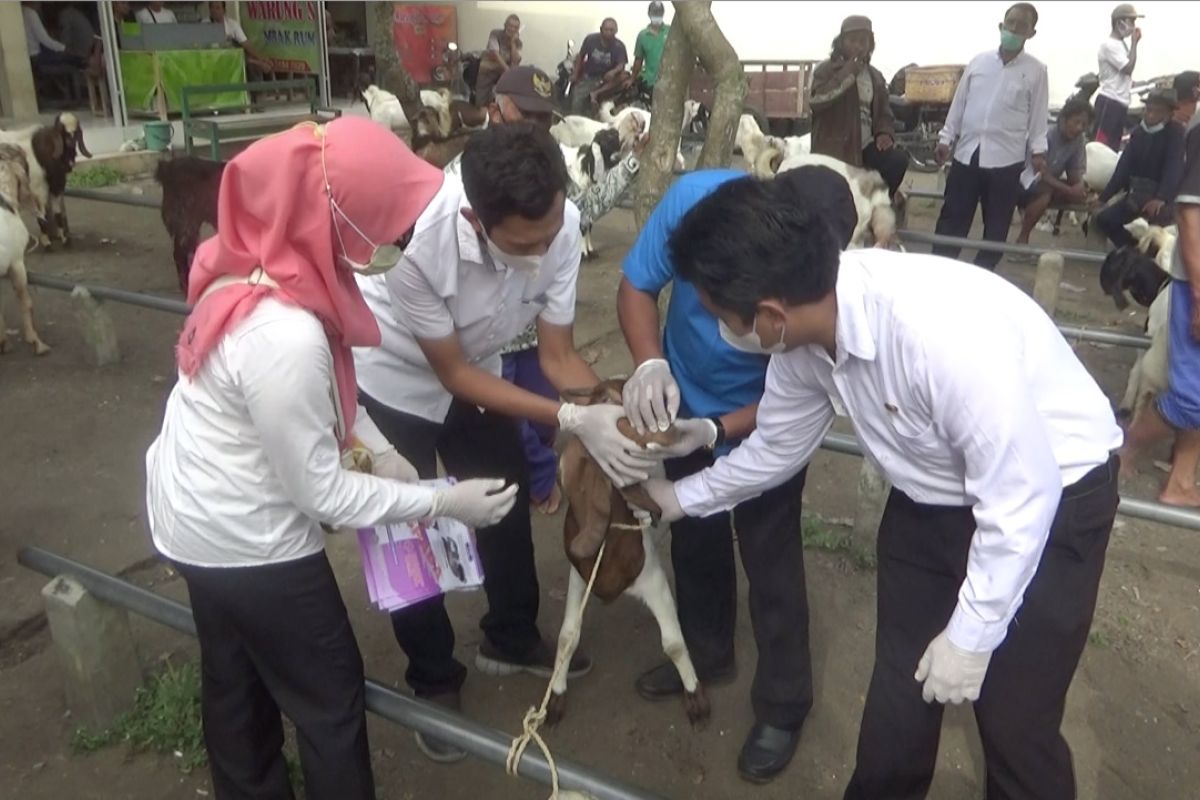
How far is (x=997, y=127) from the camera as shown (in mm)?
6527

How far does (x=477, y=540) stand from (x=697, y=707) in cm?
80

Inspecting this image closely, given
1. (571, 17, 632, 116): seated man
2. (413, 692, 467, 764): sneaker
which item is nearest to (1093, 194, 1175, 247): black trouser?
(413, 692, 467, 764): sneaker

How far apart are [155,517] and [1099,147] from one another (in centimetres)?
970

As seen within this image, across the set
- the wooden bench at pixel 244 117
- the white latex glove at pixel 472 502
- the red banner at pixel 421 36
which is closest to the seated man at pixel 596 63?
the red banner at pixel 421 36

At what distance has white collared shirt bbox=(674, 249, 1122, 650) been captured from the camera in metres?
1.62

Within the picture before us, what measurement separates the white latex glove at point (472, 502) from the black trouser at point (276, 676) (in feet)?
0.84

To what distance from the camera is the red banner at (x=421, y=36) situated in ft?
52.9

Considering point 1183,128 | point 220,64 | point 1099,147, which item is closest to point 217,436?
point 1183,128

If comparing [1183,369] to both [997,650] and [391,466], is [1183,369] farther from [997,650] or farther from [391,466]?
[391,466]

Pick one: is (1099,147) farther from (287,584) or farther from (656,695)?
(287,584)

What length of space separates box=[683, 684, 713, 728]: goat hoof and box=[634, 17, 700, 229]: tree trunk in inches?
107

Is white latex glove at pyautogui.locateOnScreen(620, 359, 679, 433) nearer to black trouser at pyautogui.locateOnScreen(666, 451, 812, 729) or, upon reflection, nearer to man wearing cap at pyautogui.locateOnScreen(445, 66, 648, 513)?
black trouser at pyautogui.locateOnScreen(666, 451, 812, 729)

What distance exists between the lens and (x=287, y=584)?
1.88 metres

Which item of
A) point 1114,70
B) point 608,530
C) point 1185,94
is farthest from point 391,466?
point 1114,70
